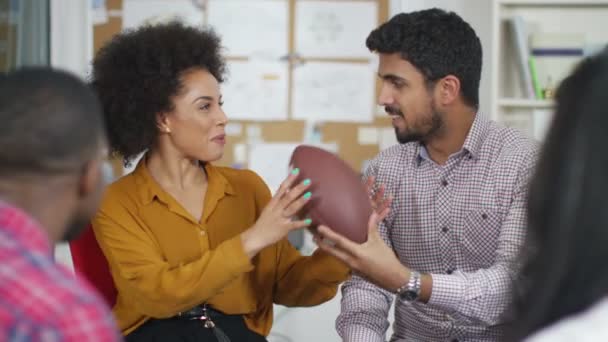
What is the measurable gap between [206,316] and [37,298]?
0.95 meters

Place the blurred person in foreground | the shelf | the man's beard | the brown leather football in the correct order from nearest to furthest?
the blurred person in foreground → the brown leather football → the man's beard → the shelf

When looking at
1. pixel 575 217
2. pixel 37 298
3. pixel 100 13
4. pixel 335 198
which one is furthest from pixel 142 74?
pixel 100 13

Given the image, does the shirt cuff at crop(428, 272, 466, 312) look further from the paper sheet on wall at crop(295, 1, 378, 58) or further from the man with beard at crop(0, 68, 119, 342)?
the paper sheet on wall at crop(295, 1, 378, 58)

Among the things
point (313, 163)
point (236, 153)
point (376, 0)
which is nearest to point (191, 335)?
point (313, 163)

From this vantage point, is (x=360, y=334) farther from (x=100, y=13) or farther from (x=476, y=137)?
(x=100, y=13)

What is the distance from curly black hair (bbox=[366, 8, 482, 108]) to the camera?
2.07 metres

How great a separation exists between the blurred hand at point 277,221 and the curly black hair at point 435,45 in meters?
0.55

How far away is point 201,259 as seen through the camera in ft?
5.74

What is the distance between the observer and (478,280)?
1830mm

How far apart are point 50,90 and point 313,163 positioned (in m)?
0.69

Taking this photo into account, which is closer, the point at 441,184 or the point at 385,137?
the point at 441,184

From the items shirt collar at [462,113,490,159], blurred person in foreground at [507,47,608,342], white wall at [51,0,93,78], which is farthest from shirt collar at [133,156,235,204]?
white wall at [51,0,93,78]

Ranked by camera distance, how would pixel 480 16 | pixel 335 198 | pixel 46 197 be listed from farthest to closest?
pixel 480 16, pixel 335 198, pixel 46 197

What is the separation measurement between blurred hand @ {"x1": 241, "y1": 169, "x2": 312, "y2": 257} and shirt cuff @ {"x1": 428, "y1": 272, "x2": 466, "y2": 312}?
334 mm
